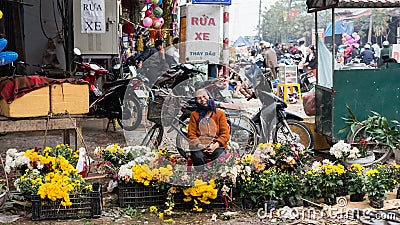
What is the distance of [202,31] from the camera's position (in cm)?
1019

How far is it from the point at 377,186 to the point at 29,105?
425cm

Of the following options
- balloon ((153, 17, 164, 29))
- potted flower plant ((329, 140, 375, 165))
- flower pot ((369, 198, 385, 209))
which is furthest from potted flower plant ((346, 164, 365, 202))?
balloon ((153, 17, 164, 29))

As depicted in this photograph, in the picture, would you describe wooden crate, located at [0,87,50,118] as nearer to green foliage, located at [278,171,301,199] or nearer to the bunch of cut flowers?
the bunch of cut flowers

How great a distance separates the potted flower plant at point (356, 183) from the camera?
664cm

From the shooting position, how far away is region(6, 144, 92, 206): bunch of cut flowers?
19.7 ft

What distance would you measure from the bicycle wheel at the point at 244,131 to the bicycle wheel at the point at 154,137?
1.06 m

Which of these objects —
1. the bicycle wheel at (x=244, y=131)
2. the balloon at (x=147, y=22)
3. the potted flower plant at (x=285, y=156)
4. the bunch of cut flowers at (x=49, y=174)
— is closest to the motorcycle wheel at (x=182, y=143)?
the bicycle wheel at (x=244, y=131)

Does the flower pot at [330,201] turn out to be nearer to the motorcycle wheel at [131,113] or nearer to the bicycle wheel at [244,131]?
the bicycle wheel at [244,131]

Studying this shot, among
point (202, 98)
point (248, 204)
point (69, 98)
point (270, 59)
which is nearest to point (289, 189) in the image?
point (248, 204)

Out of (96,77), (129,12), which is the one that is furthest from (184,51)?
(129,12)

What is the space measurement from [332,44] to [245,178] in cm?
321

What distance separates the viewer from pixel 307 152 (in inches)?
290

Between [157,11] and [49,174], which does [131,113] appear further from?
[49,174]

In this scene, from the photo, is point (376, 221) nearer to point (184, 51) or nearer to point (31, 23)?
point (184, 51)
